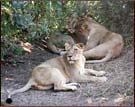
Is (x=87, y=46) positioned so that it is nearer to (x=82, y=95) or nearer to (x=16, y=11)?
(x=16, y=11)

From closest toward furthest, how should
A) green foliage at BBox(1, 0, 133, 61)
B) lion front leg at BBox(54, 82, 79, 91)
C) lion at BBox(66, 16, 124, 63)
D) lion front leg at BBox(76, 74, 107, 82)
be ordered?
lion front leg at BBox(54, 82, 79, 91) → lion front leg at BBox(76, 74, 107, 82) → green foliage at BBox(1, 0, 133, 61) → lion at BBox(66, 16, 124, 63)

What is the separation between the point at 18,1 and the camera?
262 inches

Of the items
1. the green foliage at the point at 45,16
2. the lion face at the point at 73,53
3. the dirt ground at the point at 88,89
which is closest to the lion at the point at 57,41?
the green foliage at the point at 45,16

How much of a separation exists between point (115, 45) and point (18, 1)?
2.21 m

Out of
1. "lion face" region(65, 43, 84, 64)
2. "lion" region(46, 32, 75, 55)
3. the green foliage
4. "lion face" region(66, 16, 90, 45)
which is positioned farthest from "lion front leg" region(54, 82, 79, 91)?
"lion face" region(66, 16, 90, 45)

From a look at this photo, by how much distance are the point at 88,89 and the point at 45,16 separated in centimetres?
233

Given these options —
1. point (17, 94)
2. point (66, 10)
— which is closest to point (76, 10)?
point (66, 10)

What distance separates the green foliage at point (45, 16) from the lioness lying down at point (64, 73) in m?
0.78

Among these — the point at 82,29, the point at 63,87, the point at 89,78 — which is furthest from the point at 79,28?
the point at 63,87

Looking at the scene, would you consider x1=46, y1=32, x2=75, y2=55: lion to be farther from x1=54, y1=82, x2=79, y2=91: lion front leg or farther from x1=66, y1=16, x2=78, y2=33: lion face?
x1=54, y1=82, x2=79, y2=91: lion front leg

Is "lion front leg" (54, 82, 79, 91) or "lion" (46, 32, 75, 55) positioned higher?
"lion" (46, 32, 75, 55)

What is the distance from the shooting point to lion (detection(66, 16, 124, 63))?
7930 mm

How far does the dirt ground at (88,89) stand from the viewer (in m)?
5.66

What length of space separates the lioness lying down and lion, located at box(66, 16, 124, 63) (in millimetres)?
973
